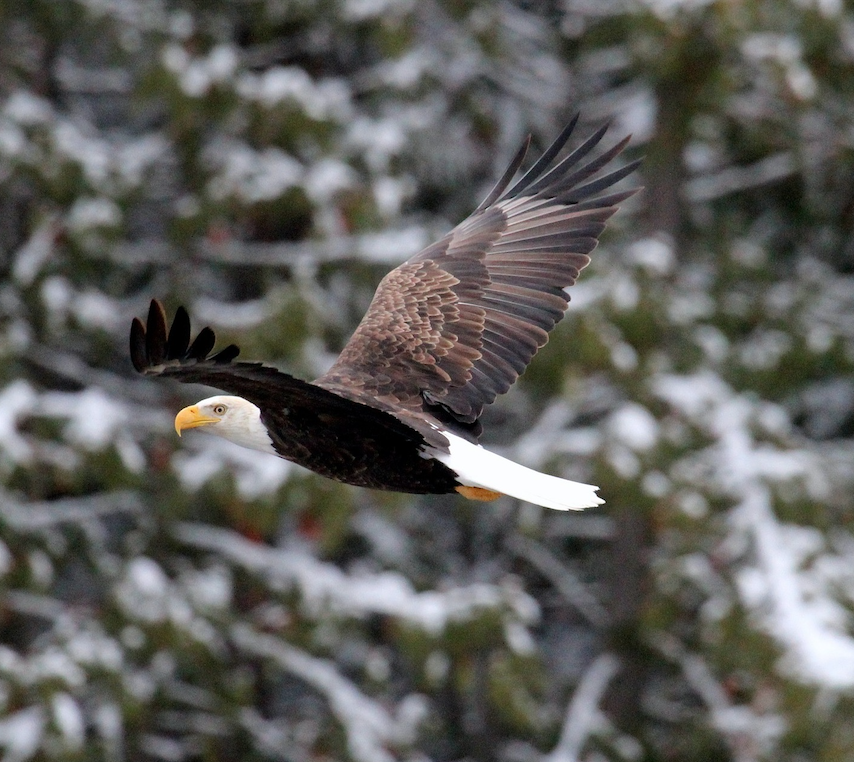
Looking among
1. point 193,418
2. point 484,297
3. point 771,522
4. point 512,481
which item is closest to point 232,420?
point 193,418

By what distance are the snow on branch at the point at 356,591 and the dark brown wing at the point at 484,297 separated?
10.1ft

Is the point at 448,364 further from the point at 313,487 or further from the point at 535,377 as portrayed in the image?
the point at 535,377

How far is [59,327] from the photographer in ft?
29.4

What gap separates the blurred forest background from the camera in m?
8.28

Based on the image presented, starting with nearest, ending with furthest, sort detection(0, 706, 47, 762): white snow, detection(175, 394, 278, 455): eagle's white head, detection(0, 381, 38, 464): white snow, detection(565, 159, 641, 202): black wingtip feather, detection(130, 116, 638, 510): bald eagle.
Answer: detection(130, 116, 638, 510): bald eagle → detection(175, 394, 278, 455): eagle's white head → detection(565, 159, 641, 202): black wingtip feather → detection(0, 706, 47, 762): white snow → detection(0, 381, 38, 464): white snow

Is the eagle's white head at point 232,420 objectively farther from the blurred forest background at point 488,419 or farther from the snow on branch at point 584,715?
the snow on branch at point 584,715

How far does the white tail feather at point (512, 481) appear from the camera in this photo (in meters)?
4.38

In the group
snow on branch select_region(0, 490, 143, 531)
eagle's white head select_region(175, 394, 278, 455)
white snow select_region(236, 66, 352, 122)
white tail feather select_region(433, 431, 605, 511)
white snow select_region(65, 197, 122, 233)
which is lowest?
white tail feather select_region(433, 431, 605, 511)

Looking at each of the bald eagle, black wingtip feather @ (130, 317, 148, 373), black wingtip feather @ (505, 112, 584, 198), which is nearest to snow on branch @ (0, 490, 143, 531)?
the bald eagle

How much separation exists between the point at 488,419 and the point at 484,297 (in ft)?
17.1

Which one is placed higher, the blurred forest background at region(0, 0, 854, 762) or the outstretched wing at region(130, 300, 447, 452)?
the blurred forest background at region(0, 0, 854, 762)

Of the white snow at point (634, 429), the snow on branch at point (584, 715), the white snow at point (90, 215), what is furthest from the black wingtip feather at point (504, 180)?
the snow on branch at point (584, 715)

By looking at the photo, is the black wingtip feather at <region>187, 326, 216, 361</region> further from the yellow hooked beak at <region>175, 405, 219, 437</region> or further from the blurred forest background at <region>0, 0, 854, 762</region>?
the blurred forest background at <region>0, 0, 854, 762</region>

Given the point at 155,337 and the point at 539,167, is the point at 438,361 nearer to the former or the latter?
the point at 539,167
